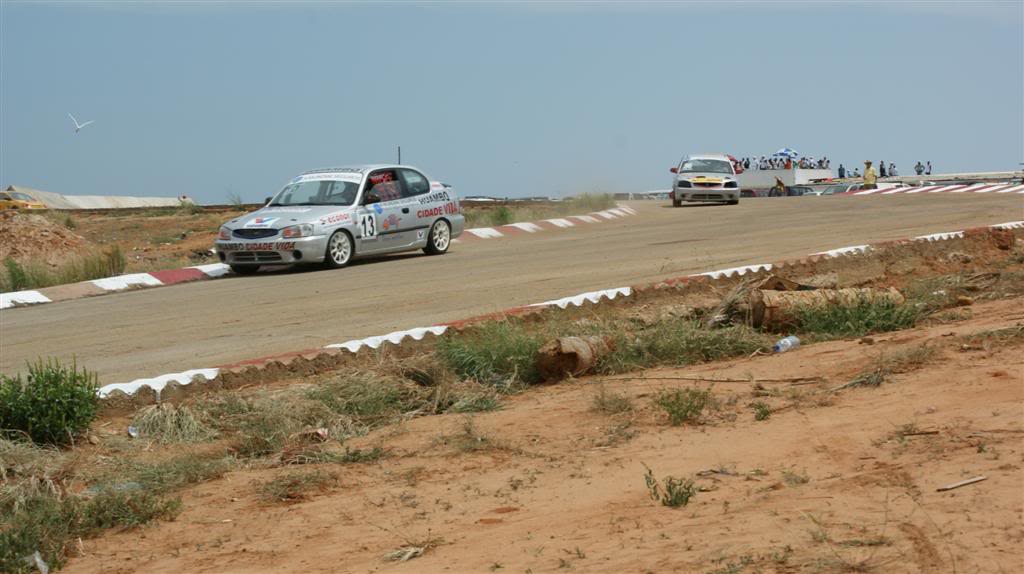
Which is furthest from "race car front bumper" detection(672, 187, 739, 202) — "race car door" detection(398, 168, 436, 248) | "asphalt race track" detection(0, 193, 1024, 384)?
"race car door" detection(398, 168, 436, 248)

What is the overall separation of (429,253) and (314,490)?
14254 millimetres

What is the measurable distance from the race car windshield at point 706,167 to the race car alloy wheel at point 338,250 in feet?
65.3

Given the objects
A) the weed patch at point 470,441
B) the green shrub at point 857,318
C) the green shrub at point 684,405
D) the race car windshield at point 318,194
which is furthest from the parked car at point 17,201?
the green shrub at point 684,405

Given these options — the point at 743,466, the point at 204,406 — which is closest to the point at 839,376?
the point at 743,466

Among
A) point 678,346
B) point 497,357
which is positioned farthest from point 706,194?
point 497,357

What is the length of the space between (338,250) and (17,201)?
31.5m

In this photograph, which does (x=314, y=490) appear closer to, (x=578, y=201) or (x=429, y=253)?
(x=429, y=253)

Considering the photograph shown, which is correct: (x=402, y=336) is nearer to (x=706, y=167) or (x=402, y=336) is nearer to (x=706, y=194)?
(x=706, y=194)

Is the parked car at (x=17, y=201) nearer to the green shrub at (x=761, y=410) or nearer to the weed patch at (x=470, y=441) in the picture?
the weed patch at (x=470, y=441)

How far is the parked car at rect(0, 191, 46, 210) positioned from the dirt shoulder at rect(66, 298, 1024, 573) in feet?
132

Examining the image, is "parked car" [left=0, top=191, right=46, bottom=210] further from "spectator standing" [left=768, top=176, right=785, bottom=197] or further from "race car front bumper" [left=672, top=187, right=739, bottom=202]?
"spectator standing" [left=768, top=176, right=785, bottom=197]

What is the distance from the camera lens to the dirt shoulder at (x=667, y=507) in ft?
15.6

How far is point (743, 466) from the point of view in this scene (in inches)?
238

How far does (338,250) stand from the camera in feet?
59.7
